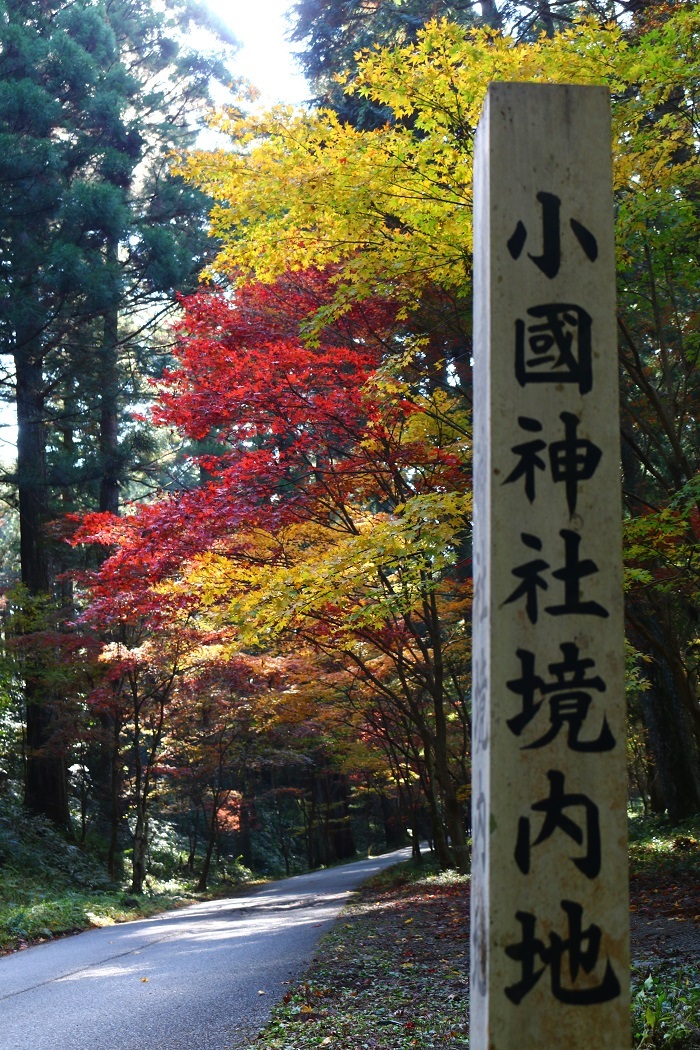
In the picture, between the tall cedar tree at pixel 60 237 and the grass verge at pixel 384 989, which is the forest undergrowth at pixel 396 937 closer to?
the grass verge at pixel 384 989

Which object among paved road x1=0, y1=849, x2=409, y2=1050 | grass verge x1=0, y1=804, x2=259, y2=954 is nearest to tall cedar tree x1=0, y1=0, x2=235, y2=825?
grass verge x1=0, y1=804, x2=259, y2=954

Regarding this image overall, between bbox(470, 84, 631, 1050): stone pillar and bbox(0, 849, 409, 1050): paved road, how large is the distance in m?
3.21

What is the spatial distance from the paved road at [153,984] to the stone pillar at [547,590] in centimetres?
321

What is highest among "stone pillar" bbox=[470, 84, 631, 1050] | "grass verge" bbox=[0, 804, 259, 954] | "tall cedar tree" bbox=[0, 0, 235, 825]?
"tall cedar tree" bbox=[0, 0, 235, 825]

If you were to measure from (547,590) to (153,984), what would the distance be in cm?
584

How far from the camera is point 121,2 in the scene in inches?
885

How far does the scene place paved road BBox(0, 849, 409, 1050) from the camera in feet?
17.1

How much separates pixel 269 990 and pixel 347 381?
5310 millimetres

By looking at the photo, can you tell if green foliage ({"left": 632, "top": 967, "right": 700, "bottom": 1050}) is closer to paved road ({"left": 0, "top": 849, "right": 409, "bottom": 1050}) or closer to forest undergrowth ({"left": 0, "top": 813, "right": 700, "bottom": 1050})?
forest undergrowth ({"left": 0, "top": 813, "right": 700, "bottom": 1050})

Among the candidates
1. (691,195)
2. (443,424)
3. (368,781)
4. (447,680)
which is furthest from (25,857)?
(368,781)

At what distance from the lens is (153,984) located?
6.76 m

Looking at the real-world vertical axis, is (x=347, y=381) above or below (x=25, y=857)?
above

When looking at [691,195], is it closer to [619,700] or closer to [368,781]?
[619,700]

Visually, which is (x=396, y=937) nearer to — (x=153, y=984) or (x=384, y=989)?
(x=153, y=984)
